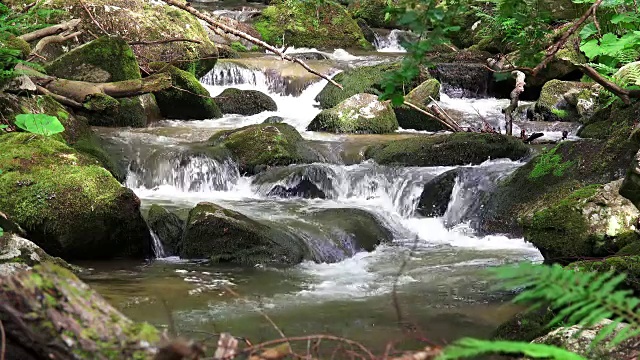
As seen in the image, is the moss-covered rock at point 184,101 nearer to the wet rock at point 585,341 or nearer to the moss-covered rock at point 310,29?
the moss-covered rock at point 310,29

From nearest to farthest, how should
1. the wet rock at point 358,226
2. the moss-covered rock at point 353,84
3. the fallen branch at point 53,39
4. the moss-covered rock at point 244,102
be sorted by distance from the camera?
the wet rock at point 358,226, the fallen branch at point 53,39, the moss-covered rock at point 244,102, the moss-covered rock at point 353,84

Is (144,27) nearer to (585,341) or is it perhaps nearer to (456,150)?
(456,150)

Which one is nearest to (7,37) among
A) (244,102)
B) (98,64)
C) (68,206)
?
(68,206)

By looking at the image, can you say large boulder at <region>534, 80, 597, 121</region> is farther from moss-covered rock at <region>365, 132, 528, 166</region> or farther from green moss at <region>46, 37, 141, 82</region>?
green moss at <region>46, 37, 141, 82</region>

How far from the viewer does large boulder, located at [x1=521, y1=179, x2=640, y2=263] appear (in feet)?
18.8

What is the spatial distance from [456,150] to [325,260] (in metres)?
4.08

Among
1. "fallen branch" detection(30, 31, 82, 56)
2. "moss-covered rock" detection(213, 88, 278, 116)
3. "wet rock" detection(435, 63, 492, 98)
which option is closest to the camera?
"fallen branch" detection(30, 31, 82, 56)

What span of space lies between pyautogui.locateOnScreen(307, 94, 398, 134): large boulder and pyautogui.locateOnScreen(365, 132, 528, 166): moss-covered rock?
2.39m

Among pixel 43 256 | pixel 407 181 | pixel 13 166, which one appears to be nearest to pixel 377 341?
pixel 43 256

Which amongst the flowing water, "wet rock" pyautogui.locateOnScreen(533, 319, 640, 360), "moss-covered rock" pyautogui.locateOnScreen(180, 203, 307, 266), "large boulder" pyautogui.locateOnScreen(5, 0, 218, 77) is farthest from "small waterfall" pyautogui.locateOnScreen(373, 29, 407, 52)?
"wet rock" pyautogui.locateOnScreen(533, 319, 640, 360)

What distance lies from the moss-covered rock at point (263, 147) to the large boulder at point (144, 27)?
4.10 meters

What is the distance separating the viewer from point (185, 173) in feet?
35.1

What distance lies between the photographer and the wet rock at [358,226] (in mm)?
8180

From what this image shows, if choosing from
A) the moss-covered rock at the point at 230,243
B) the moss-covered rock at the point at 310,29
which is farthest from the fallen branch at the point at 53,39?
the moss-covered rock at the point at 310,29
